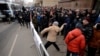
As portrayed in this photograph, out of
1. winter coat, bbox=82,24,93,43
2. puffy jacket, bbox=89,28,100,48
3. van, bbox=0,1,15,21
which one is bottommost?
van, bbox=0,1,15,21

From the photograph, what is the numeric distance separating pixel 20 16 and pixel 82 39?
714 inches

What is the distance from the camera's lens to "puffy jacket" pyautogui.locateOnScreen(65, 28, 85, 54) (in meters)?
6.15

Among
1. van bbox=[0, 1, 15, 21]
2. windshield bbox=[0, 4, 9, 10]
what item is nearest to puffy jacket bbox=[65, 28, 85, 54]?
van bbox=[0, 1, 15, 21]

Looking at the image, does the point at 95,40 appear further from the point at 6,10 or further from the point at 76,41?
the point at 6,10

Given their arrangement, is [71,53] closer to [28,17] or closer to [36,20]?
[36,20]

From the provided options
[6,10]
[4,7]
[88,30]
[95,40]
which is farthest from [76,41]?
[4,7]

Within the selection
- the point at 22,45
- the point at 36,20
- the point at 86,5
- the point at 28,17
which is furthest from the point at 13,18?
the point at 22,45

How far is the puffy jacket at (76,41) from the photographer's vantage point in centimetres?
615

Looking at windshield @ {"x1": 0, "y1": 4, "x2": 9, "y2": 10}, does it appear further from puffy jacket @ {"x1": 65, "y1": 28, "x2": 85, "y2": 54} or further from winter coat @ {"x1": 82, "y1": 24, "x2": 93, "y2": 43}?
puffy jacket @ {"x1": 65, "y1": 28, "x2": 85, "y2": 54}

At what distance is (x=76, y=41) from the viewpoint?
624 centimetres

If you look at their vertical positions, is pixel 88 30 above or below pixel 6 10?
above

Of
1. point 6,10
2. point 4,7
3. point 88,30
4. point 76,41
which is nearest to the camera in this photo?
point 76,41

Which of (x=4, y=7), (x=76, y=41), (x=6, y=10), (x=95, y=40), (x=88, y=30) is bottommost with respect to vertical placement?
(x=6, y=10)

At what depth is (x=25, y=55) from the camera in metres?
9.49
